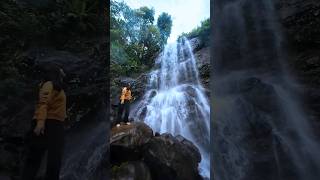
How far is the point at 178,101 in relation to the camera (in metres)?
8.56

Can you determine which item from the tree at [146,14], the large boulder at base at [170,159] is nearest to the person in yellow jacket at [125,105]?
the large boulder at base at [170,159]

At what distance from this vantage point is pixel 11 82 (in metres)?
4.33

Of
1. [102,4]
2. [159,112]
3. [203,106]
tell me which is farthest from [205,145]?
[102,4]

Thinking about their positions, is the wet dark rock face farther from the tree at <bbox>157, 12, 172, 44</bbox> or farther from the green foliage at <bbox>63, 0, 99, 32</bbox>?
the tree at <bbox>157, 12, 172, 44</bbox>

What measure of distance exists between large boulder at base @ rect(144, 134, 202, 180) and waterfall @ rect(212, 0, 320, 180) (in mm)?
1936

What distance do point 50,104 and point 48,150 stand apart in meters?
0.52

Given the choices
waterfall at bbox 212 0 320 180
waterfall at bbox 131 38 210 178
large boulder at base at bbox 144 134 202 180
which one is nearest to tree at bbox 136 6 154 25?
→ waterfall at bbox 131 38 210 178

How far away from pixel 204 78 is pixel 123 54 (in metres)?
2.26

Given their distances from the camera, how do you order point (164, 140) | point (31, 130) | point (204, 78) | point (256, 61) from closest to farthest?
point (31, 130), point (256, 61), point (164, 140), point (204, 78)

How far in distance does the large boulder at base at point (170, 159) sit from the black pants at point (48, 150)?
253cm

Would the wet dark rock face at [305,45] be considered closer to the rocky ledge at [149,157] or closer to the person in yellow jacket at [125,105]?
the rocky ledge at [149,157]

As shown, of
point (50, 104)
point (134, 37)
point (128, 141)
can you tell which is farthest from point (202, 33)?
point (50, 104)

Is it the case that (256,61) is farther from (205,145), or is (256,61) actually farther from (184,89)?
(184,89)

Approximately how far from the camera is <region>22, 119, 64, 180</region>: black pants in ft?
A: 14.0
